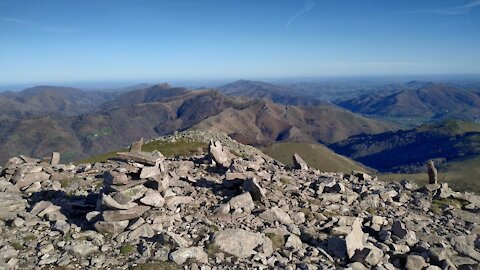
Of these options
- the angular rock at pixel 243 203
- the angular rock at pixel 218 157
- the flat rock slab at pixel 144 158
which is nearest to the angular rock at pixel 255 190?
the angular rock at pixel 243 203

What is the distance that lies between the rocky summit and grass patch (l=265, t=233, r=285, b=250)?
0.07m

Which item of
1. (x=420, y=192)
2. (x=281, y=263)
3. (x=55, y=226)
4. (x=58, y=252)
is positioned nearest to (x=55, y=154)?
(x=55, y=226)

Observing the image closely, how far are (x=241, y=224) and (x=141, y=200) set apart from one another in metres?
6.33

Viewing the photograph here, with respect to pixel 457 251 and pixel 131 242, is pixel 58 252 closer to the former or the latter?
pixel 131 242

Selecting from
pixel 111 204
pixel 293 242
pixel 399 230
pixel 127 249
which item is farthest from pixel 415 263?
pixel 111 204

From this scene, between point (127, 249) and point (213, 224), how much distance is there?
516 cm

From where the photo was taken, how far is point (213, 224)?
2270cm

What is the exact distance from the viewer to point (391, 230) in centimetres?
2531

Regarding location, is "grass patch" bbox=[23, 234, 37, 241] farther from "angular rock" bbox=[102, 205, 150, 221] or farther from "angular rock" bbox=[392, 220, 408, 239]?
"angular rock" bbox=[392, 220, 408, 239]

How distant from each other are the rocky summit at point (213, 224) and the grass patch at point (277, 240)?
68mm

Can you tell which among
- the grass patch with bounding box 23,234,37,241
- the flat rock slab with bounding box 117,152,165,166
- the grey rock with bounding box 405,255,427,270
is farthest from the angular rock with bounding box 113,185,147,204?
the grey rock with bounding box 405,255,427,270

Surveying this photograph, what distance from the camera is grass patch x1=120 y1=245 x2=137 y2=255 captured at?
19.7 meters

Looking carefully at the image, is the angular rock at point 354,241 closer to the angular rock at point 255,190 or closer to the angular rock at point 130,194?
the angular rock at point 255,190

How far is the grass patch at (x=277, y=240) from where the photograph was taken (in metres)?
21.4
